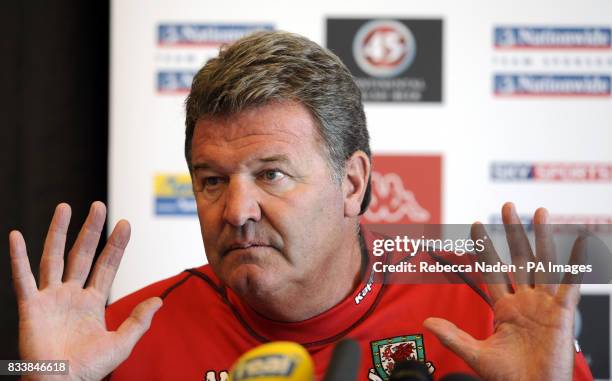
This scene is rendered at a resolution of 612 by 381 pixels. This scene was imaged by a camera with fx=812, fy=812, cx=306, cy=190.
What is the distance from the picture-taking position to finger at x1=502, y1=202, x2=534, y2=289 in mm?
1613

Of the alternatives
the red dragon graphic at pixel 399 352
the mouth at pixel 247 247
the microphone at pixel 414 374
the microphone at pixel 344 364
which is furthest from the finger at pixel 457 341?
the microphone at pixel 344 364

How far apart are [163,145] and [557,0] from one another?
1875mm

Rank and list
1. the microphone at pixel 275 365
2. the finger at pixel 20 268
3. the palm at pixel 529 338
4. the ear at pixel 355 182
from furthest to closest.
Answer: the ear at pixel 355 182 → the finger at pixel 20 268 → the palm at pixel 529 338 → the microphone at pixel 275 365

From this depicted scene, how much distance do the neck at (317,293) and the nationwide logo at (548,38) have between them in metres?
1.97

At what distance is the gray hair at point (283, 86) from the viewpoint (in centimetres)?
174

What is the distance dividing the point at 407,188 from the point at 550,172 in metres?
0.63

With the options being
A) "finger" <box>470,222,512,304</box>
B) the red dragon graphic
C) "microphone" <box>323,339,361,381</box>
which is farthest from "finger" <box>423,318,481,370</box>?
"microphone" <box>323,339,361,381</box>

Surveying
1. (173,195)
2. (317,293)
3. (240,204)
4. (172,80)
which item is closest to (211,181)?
(240,204)

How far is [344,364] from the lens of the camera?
0.95 m

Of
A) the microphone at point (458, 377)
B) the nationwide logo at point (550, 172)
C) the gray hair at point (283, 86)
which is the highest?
the gray hair at point (283, 86)

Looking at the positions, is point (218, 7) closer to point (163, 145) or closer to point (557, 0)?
point (163, 145)

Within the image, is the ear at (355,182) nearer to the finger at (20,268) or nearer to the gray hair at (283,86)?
the gray hair at (283,86)

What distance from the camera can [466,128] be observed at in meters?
3.59

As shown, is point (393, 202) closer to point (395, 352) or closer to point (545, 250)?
point (395, 352)
